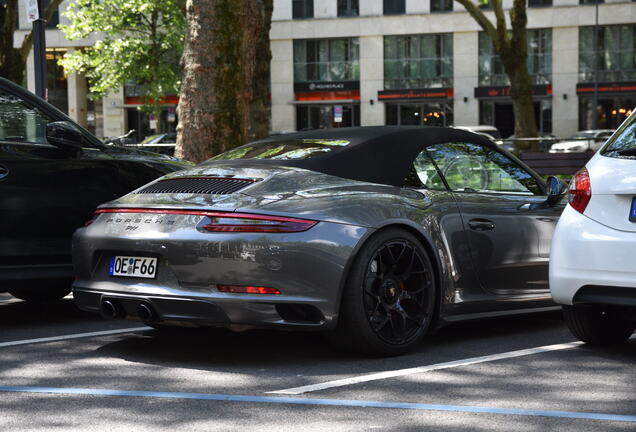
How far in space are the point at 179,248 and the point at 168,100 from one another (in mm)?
55053

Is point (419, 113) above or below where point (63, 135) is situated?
above

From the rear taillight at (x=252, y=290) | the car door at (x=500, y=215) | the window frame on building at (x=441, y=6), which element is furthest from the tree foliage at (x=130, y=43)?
the rear taillight at (x=252, y=290)

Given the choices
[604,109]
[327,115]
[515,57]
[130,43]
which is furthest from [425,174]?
[327,115]

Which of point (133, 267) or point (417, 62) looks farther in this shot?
point (417, 62)

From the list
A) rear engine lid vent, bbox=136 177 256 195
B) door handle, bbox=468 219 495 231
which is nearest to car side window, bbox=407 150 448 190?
door handle, bbox=468 219 495 231

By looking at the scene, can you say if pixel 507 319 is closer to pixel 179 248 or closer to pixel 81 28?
pixel 179 248

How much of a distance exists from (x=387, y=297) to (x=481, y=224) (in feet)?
3.17

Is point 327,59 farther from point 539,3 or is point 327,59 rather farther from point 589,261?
point 589,261

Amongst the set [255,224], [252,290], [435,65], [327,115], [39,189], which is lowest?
[252,290]

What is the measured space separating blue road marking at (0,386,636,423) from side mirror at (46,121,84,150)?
2.43 metres

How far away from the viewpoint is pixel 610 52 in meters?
53.9

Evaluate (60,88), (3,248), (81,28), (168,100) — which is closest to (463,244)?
(3,248)

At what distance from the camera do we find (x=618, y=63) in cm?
5400

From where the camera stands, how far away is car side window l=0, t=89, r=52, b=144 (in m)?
7.36
